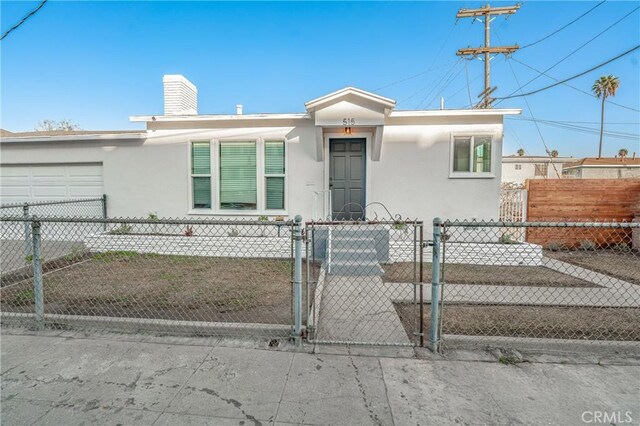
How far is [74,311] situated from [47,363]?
135 cm

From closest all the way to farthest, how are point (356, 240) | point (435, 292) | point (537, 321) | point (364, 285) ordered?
point (435, 292), point (537, 321), point (364, 285), point (356, 240)

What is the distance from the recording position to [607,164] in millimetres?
24766

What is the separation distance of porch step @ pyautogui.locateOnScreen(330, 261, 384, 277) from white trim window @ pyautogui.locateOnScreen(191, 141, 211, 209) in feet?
13.9

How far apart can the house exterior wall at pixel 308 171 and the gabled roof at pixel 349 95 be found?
0.71 m

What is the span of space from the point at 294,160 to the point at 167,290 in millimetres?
4313

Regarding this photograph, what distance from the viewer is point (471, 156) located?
746cm

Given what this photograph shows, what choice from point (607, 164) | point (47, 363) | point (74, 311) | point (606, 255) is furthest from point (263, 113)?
point (607, 164)

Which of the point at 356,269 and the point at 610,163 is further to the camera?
the point at 610,163

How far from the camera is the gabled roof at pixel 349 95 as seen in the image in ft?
22.4

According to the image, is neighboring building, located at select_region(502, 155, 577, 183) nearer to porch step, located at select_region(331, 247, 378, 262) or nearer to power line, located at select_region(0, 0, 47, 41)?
porch step, located at select_region(331, 247, 378, 262)

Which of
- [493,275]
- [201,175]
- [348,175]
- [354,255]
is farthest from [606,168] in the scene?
[201,175]

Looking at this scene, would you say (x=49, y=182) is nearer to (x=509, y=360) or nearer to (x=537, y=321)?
(x=509, y=360)

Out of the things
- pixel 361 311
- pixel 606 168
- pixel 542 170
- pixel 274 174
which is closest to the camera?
pixel 361 311

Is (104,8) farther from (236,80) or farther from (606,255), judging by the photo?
(606,255)
